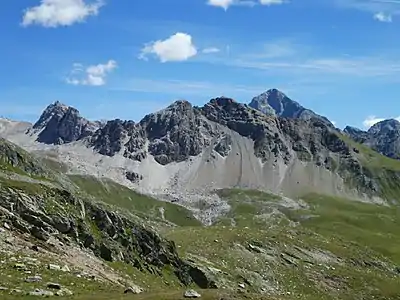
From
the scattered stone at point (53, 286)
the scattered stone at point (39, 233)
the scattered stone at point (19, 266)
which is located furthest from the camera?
the scattered stone at point (39, 233)

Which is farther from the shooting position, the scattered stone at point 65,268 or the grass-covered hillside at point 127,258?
the scattered stone at point 65,268

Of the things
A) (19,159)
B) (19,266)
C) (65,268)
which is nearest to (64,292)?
(19,266)

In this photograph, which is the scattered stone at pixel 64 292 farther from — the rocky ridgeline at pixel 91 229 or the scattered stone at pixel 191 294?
the rocky ridgeline at pixel 91 229

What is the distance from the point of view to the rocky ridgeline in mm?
61531

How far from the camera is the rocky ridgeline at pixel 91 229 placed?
6153 cm

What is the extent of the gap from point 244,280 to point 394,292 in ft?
139

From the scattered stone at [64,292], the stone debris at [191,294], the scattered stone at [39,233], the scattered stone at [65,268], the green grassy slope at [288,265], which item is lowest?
the green grassy slope at [288,265]

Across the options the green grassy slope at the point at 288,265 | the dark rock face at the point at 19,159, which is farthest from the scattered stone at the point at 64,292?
the dark rock face at the point at 19,159

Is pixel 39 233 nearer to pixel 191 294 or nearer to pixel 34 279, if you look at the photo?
pixel 34 279

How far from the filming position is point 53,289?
143 ft

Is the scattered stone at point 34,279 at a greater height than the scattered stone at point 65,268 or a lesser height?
greater

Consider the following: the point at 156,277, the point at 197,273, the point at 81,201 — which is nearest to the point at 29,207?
the point at 81,201

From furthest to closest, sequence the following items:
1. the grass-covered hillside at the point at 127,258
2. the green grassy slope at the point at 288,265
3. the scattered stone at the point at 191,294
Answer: the green grassy slope at the point at 288,265, the grass-covered hillside at the point at 127,258, the scattered stone at the point at 191,294

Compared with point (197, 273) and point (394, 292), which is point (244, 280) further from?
point (394, 292)
